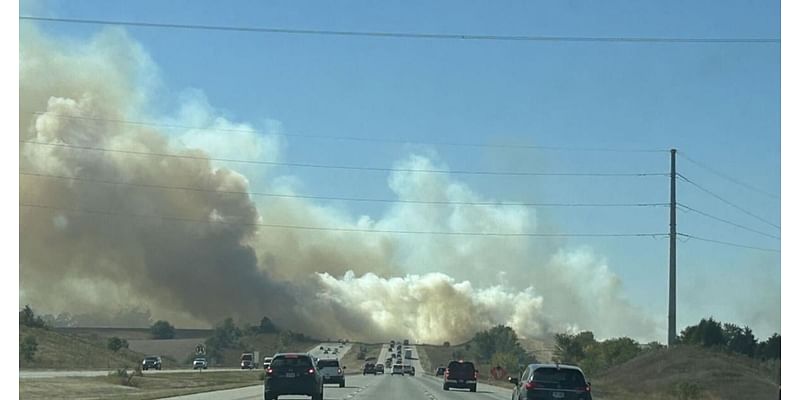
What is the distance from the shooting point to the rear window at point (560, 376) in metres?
36.3

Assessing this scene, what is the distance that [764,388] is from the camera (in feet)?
273

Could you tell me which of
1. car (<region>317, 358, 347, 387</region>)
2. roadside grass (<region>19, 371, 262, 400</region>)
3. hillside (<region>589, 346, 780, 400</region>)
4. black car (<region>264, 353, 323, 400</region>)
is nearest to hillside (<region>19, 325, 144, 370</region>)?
car (<region>317, 358, 347, 387</region>)

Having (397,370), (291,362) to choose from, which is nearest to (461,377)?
(291,362)

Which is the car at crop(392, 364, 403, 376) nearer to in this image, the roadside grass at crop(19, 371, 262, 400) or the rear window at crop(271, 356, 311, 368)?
the roadside grass at crop(19, 371, 262, 400)

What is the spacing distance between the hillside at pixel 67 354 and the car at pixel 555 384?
2953 inches

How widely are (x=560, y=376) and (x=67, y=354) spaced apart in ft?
312

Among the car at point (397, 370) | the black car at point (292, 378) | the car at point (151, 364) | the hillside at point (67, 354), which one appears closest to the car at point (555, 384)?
the black car at point (292, 378)

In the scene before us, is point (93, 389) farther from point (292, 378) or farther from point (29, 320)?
point (29, 320)

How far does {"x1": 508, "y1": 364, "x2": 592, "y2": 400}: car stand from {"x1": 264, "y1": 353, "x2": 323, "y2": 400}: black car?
43.8 ft

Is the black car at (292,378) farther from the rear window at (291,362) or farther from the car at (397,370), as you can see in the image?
the car at (397,370)

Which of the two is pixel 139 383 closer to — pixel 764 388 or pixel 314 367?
pixel 314 367

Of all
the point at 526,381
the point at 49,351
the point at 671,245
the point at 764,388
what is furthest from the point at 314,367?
the point at 49,351

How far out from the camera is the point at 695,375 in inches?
3511

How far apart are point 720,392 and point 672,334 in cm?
529
